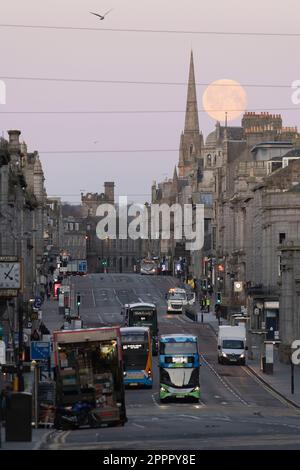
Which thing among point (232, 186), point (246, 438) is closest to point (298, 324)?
point (246, 438)

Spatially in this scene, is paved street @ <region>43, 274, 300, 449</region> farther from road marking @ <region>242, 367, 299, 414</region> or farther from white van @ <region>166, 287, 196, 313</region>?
white van @ <region>166, 287, 196, 313</region>

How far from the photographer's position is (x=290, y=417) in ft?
186

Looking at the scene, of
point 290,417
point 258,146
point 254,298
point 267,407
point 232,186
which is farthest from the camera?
Result: point 232,186

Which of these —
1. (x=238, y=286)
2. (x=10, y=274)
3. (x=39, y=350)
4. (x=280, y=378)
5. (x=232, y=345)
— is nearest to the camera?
(x=39, y=350)

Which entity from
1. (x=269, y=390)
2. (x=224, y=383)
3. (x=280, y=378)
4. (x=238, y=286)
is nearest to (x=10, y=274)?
(x=224, y=383)

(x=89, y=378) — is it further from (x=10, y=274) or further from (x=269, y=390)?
(x=10, y=274)

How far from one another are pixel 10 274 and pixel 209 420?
81.1 ft

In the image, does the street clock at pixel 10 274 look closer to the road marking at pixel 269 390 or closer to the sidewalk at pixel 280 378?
the road marking at pixel 269 390

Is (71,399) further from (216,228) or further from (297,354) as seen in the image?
(216,228)

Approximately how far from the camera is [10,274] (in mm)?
75625

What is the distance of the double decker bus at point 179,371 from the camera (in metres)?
68.4

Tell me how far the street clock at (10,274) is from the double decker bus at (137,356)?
6212 millimetres

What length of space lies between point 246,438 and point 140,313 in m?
60.2

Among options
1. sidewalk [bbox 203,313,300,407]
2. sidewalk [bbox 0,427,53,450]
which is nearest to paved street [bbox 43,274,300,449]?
sidewalk [bbox 0,427,53,450]
